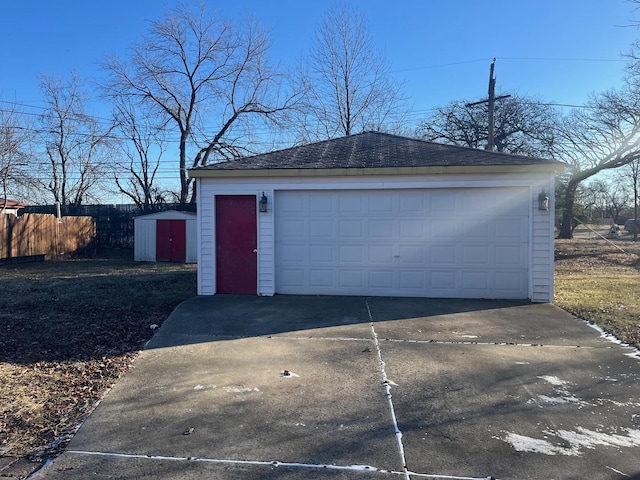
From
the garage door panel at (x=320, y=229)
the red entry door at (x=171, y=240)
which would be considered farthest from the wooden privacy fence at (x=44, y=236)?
the garage door panel at (x=320, y=229)

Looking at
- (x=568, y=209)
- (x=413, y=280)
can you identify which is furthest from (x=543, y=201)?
(x=568, y=209)

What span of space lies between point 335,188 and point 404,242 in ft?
5.59

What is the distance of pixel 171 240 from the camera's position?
16.6 meters

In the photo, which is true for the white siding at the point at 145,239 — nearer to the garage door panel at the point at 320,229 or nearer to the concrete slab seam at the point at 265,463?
the garage door panel at the point at 320,229

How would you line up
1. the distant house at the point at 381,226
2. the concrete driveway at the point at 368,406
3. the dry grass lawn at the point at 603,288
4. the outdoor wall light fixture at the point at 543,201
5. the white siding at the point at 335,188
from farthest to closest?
the distant house at the point at 381,226 < the white siding at the point at 335,188 < the outdoor wall light fixture at the point at 543,201 < the dry grass lawn at the point at 603,288 < the concrete driveway at the point at 368,406

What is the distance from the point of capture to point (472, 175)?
8.34m

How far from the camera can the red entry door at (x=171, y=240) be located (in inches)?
650

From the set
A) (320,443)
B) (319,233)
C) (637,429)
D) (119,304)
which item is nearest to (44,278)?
(119,304)

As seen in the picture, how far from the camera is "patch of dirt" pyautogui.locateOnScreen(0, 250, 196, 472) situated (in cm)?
347

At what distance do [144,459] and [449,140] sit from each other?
2920cm

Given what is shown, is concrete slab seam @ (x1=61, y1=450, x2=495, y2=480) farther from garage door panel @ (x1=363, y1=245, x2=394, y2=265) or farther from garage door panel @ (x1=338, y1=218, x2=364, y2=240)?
garage door panel @ (x1=338, y1=218, x2=364, y2=240)

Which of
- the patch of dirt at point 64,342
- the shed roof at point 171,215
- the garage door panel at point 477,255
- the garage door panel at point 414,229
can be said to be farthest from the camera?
the shed roof at point 171,215

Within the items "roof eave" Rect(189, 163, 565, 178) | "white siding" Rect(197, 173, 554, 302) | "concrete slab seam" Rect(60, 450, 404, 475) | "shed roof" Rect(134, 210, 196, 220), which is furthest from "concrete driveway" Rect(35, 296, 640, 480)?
"shed roof" Rect(134, 210, 196, 220)

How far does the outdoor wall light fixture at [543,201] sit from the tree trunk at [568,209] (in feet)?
71.0
